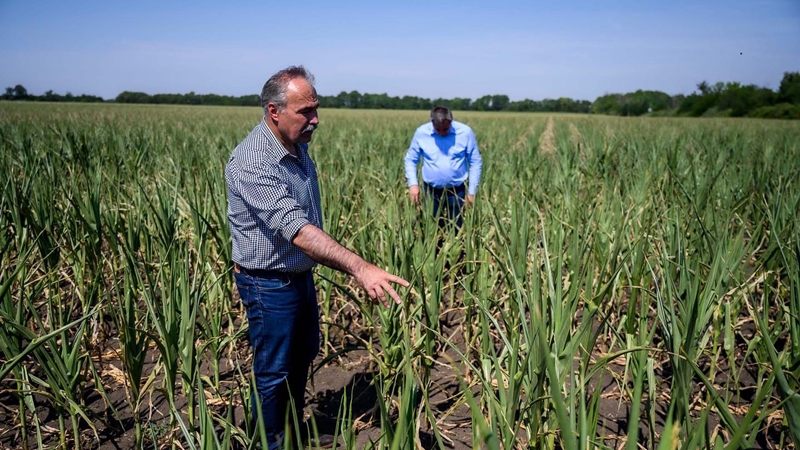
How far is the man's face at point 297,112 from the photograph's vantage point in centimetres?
181

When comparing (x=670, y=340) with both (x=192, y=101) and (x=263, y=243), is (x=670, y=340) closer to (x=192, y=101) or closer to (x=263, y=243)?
(x=263, y=243)

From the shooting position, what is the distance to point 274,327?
1.95 metres

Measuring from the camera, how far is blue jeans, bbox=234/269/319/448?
1.93 m

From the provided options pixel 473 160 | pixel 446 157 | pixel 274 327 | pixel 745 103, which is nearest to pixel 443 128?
pixel 446 157

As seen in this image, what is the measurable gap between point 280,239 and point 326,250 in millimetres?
281

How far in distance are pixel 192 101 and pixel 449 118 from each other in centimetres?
6372

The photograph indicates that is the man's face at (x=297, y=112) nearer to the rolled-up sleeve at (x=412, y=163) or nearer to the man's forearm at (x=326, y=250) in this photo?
the man's forearm at (x=326, y=250)

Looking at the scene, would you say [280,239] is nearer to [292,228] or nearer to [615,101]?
[292,228]

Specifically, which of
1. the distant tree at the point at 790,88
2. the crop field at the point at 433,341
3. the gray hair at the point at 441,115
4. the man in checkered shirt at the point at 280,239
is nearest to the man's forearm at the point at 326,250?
the man in checkered shirt at the point at 280,239

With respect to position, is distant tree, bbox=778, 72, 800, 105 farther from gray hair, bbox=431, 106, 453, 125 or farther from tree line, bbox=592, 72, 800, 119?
gray hair, bbox=431, 106, 453, 125

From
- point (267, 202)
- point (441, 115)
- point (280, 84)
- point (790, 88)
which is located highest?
point (790, 88)

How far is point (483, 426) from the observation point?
0.89m

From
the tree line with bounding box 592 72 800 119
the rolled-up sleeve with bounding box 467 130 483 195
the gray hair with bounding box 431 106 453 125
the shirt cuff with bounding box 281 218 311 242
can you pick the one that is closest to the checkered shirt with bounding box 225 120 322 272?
the shirt cuff with bounding box 281 218 311 242

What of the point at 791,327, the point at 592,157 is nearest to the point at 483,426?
the point at 791,327
